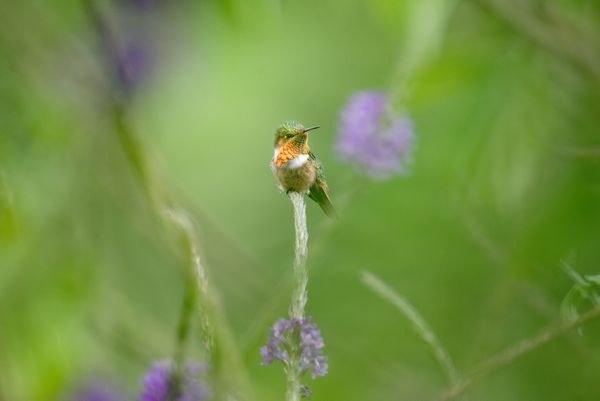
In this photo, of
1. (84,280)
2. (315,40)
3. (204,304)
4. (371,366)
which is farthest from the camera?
(315,40)

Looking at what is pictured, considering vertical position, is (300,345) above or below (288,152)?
below

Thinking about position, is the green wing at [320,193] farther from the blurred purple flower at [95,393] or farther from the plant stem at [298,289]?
the blurred purple flower at [95,393]

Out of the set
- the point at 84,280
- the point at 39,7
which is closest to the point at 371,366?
the point at 84,280

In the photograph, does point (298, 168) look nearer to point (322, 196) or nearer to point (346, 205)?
point (322, 196)

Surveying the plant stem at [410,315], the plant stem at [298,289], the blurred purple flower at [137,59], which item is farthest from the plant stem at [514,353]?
the blurred purple flower at [137,59]

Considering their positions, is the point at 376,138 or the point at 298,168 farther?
the point at 376,138

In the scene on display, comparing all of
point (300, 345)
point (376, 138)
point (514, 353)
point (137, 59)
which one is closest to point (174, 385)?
point (300, 345)

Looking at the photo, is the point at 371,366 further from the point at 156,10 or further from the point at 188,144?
the point at 188,144
